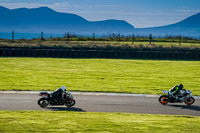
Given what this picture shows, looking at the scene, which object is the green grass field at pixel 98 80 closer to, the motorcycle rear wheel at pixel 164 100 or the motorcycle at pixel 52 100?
the motorcycle rear wheel at pixel 164 100

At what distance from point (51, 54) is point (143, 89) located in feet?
82.2

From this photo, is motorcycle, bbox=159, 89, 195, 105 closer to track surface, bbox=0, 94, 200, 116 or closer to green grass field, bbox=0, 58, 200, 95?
track surface, bbox=0, 94, 200, 116

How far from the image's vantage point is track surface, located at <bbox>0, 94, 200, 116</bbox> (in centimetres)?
1591

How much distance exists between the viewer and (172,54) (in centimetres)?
4559

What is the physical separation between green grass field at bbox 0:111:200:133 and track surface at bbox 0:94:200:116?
148cm

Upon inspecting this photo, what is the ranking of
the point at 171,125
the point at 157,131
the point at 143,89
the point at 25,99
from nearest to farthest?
the point at 157,131
the point at 171,125
the point at 25,99
the point at 143,89

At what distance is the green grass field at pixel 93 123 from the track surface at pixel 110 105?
1.48 metres

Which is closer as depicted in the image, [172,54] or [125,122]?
[125,122]

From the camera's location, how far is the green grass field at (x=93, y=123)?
11.2 meters

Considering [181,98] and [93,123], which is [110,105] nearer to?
[181,98]

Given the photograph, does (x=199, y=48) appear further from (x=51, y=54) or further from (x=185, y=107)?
(x=185, y=107)

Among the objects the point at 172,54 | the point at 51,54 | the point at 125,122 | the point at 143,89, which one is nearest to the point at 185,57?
the point at 172,54

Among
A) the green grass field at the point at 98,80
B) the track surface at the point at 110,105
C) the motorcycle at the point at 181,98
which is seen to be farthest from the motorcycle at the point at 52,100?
the motorcycle at the point at 181,98

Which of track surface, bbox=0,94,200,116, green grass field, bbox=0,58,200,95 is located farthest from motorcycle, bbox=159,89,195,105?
green grass field, bbox=0,58,200,95
